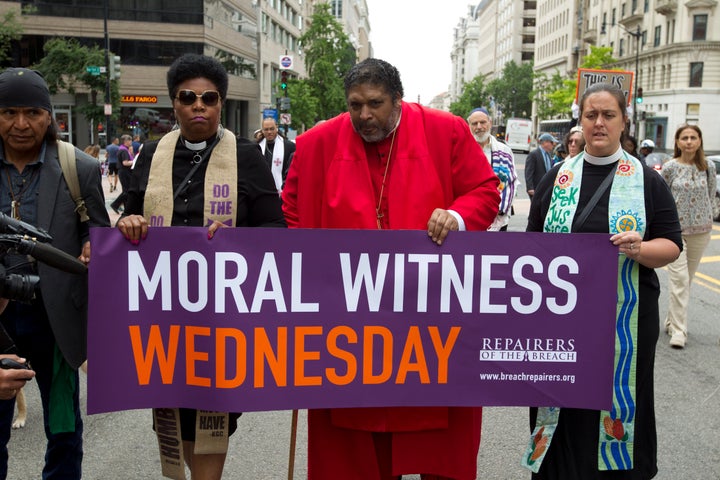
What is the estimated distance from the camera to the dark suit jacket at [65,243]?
3254mm

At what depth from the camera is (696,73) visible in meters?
58.9

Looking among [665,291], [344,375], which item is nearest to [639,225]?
[344,375]

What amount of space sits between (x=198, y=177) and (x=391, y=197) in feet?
2.91

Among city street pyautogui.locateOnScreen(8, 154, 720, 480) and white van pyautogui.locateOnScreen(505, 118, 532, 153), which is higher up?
white van pyautogui.locateOnScreen(505, 118, 532, 153)

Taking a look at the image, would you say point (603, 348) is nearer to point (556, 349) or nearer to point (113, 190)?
point (556, 349)

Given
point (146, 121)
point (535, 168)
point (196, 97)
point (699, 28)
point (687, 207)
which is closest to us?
point (196, 97)

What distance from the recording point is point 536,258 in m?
3.17

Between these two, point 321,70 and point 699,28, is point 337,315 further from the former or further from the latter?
point 699,28

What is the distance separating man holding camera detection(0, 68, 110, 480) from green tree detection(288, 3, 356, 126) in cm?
4421

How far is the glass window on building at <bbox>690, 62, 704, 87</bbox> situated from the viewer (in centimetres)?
5860

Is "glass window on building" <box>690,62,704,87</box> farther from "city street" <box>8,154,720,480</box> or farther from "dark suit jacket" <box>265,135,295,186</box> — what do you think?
"city street" <box>8,154,720,480</box>

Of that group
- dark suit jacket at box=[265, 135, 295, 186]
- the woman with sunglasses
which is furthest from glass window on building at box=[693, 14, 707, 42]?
the woman with sunglasses

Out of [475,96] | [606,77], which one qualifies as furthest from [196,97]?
[475,96]

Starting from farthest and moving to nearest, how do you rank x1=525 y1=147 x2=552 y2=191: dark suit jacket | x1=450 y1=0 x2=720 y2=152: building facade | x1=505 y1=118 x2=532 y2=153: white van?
x1=505 y1=118 x2=532 y2=153: white van
x1=450 y1=0 x2=720 y2=152: building facade
x1=525 y1=147 x2=552 y2=191: dark suit jacket
